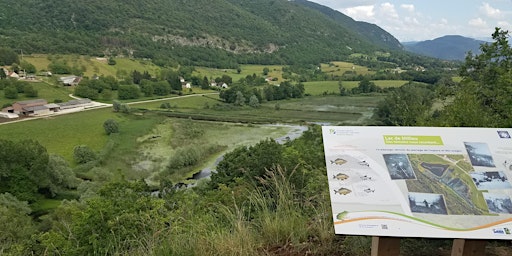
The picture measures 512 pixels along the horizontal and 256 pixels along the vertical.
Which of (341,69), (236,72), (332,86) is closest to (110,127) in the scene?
(332,86)

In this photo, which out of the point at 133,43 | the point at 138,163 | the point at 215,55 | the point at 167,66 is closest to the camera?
the point at 138,163

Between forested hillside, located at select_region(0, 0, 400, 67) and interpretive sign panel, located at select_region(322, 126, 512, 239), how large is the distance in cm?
8426

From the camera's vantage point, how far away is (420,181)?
284cm

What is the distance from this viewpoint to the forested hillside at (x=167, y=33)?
89938mm

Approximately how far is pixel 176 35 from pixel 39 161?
93145 millimetres

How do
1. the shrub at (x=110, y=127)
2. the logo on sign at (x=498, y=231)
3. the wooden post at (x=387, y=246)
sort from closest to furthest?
the logo on sign at (x=498, y=231) → the wooden post at (x=387, y=246) → the shrub at (x=110, y=127)

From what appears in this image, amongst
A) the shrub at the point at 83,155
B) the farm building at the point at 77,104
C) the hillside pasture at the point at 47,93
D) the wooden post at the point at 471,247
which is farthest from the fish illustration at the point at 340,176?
the hillside pasture at the point at 47,93

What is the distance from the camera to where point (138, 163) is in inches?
1178

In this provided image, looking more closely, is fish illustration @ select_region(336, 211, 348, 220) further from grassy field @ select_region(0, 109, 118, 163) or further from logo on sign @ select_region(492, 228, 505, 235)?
grassy field @ select_region(0, 109, 118, 163)

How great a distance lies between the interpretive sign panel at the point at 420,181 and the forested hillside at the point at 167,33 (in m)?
84.3

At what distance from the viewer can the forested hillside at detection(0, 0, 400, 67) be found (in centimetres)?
8994

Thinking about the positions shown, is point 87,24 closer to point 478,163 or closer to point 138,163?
point 138,163

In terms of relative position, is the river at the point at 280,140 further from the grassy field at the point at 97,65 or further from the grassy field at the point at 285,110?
the grassy field at the point at 97,65

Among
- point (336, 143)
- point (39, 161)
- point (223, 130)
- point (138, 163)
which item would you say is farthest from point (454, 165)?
point (223, 130)
